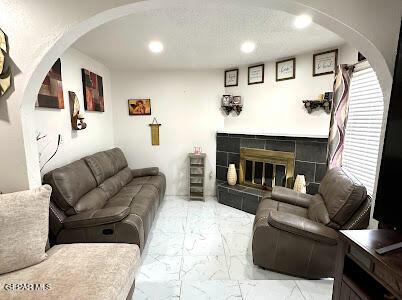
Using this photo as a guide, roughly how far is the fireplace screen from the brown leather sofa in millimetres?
1661

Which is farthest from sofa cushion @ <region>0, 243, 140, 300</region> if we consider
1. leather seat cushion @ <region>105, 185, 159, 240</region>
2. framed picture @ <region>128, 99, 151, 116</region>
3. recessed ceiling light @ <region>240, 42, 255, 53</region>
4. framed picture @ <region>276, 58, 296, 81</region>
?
framed picture @ <region>276, 58, 296, 81</region>

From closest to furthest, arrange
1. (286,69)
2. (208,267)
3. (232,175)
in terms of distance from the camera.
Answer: (208,267)
(286,69)
(232,175)

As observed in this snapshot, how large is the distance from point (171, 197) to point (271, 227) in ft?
8.05

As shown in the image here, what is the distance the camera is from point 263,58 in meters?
3.13

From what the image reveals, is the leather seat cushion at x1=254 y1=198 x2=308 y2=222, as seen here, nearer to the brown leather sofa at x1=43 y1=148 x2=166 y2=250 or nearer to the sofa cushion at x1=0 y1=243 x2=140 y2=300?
the brown leather sofa at x1=43 y1=148 x2=166 y2=250

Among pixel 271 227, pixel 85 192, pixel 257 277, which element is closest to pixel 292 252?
pixel 271 227

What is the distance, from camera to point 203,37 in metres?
2.33

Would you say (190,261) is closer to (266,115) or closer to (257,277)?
(257,277)

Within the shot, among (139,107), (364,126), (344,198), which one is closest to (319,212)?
(344,198)

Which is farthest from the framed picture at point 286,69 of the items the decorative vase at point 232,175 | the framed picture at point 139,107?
the framed picture at point 139,107

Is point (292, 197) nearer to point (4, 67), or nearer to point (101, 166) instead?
point (101, 166)

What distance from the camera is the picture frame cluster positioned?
2694 millimetres

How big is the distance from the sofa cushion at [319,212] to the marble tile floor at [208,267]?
0.53 meters

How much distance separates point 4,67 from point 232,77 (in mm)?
3060
